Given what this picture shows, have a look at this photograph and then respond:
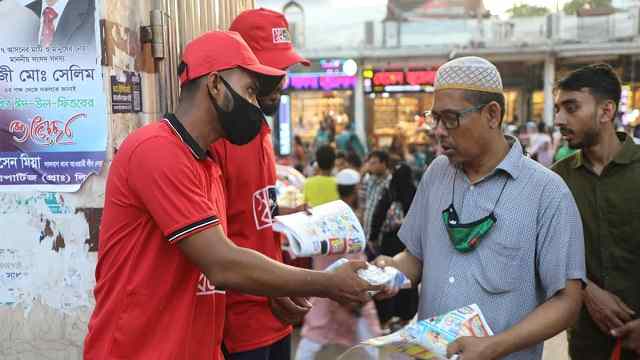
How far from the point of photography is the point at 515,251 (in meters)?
2.05

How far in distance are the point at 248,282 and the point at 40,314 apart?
189cm

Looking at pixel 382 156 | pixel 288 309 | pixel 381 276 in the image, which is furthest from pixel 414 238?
pixel 382 156

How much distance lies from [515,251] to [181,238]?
1.14m

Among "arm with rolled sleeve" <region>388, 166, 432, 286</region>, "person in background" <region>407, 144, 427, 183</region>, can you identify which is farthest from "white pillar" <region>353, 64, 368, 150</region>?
"arm with rolled sleeve" <region>388, 166, 432, 286</region>

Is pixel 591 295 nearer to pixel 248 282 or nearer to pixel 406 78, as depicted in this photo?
pixel 248 282

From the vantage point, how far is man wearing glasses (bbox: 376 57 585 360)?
2016mm

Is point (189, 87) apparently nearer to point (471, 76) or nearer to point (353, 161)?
point (471, 76)

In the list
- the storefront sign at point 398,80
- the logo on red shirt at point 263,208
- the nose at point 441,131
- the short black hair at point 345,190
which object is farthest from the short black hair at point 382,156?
the storefront sign at point 398,80

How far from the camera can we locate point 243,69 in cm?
209

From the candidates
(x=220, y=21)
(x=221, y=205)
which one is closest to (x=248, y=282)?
(x=221, y=205)

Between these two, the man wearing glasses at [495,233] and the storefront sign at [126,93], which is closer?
the man wearing glasses at [495,233]

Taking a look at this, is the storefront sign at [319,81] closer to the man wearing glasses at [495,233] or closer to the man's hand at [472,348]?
the man wearing glasses at [495,233]

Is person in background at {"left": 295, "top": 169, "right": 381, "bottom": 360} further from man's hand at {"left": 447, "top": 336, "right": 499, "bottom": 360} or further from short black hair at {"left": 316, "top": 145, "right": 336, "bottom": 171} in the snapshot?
man's hand at {"left": 447, "top": 336, "right": 499, "bottom": 360}

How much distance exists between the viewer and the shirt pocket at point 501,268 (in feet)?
6.73
